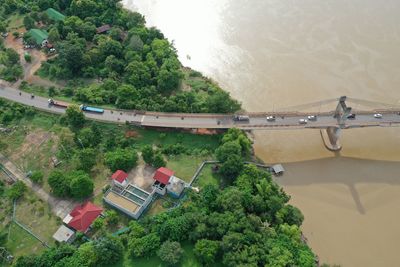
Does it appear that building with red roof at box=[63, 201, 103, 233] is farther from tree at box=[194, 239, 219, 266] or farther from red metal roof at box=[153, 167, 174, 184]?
tree at box=[194, 239, 219, 266]

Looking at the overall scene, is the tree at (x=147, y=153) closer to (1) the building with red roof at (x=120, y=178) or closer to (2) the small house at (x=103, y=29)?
(1) the building with red roof at (x=120, y=178)

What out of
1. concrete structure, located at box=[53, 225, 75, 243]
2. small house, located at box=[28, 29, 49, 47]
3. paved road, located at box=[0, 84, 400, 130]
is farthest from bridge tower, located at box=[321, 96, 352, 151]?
small house, located at box=[28, 29, 49, 47]

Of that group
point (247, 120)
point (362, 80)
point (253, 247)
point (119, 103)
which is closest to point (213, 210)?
point (253, 247)

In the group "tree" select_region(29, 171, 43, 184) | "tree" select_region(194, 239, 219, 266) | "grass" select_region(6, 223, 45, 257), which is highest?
"tree" select_region(194, 239, 219, 266)

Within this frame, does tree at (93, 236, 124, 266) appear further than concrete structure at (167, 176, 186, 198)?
No

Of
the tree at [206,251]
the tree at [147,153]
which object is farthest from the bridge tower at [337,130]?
the tree at [147,153]

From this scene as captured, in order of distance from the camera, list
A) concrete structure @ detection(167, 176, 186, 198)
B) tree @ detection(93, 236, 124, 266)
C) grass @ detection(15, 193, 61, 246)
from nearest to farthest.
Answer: tree @ detection(93, 236, 124, 266)
grass @ detection(15, 193, 61, 246)
concrete structure @ detection(167, 176, 186, 198)
